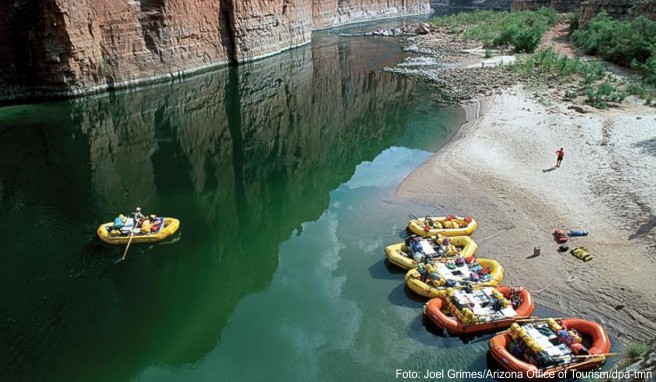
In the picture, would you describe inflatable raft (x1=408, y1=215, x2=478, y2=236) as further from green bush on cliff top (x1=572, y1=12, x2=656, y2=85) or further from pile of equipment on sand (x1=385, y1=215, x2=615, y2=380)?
green bush on cliff top (x1=572, y1=12, x2=656, y2=85)

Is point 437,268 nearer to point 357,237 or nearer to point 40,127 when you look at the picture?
point 357,237

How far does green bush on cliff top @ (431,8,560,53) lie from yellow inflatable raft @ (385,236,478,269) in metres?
43.6

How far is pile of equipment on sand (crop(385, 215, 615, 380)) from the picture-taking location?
46.4ft

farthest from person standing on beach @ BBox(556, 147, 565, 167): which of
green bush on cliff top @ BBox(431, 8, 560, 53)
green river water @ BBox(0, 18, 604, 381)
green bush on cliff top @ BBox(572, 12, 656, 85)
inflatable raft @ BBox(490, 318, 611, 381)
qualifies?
green bush on cliff top @ BBox(431, 8, 560, 53)

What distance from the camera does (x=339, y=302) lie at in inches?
714

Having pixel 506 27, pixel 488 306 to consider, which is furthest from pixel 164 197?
pixel 506 27

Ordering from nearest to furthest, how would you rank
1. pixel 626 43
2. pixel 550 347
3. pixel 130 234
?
pixel 550 347 < pixel 130 234 < pixel 626 43

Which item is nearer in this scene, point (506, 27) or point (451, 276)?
point (451, 276)

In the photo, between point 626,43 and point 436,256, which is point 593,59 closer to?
point 626,43

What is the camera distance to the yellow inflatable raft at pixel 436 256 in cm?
1911

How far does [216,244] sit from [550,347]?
13.4 meters

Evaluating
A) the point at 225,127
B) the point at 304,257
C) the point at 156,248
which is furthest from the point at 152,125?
the point at 304,257

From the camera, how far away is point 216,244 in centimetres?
2195

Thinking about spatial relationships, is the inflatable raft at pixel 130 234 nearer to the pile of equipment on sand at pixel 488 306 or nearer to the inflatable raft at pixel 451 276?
the pile of equipment on sand at pixel 488 306
